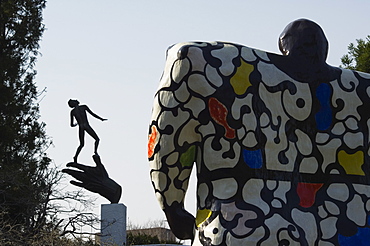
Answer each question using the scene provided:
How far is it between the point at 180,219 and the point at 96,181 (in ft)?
32.7

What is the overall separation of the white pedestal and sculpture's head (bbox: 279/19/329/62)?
8.90 m

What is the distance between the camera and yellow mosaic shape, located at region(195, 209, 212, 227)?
10.0ft

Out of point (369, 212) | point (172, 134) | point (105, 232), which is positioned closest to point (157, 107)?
point (172, 134)

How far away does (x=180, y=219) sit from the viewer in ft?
10.5

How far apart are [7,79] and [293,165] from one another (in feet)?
43.5

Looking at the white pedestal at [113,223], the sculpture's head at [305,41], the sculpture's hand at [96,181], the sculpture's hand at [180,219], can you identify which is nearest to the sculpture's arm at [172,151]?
the sculpture's hand at [180,219]

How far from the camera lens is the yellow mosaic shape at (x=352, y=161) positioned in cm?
329

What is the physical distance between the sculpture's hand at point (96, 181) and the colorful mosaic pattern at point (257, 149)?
9856 mm

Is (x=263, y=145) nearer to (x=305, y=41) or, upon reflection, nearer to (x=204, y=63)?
(x=204, y=63)

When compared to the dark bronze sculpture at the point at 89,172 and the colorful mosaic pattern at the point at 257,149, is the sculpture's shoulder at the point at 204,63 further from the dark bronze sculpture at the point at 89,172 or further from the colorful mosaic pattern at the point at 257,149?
the dark bronze sculpture at the point at 89,172

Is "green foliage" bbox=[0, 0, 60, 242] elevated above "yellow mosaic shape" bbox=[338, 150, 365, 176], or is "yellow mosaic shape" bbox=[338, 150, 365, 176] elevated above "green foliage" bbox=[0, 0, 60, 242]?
"green foliage" bbox=[0, 0, 60, 242]

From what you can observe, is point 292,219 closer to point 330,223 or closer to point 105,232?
point 330,223

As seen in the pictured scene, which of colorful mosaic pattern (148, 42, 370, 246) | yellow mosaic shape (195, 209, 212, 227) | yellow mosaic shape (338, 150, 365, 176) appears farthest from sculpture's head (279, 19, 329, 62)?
yellow mosaic shape (195, 209, 212, 227)

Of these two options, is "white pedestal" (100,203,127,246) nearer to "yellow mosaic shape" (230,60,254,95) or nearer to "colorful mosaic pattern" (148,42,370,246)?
"colorful mosaic pattern" (148,42,370,246)
